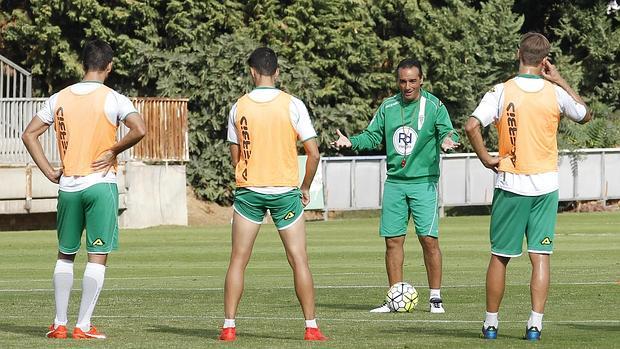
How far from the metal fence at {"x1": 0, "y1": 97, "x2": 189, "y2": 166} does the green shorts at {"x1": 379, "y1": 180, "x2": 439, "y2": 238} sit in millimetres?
20408

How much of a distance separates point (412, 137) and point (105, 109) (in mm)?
3647

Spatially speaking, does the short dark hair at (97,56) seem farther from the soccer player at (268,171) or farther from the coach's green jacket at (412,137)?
the coach's green jacket at (412,137)

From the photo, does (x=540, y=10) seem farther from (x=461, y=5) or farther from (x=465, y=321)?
(x=465, y=321)

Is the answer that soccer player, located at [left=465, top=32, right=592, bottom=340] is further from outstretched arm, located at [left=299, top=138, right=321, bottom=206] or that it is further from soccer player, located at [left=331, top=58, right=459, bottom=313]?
soccer player, located at [left=331, top=58, right=459, bottom=313]

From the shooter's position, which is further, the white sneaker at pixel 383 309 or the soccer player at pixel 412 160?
the soccer player at pixel 412 160

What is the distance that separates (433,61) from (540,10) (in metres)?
6.70

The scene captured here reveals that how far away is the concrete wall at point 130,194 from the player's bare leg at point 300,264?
885 inches

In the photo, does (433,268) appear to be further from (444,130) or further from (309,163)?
(309,163)

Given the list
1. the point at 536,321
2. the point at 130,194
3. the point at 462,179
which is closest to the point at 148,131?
the point at 130,194

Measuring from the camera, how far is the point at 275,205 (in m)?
11.2

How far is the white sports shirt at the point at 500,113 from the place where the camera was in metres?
11.2

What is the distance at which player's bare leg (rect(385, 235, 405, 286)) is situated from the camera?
14.2 meters

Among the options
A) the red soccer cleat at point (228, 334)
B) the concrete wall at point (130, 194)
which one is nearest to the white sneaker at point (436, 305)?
the red soccer cleat at point (228, 334)

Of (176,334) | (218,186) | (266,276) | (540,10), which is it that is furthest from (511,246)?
(540,10)
